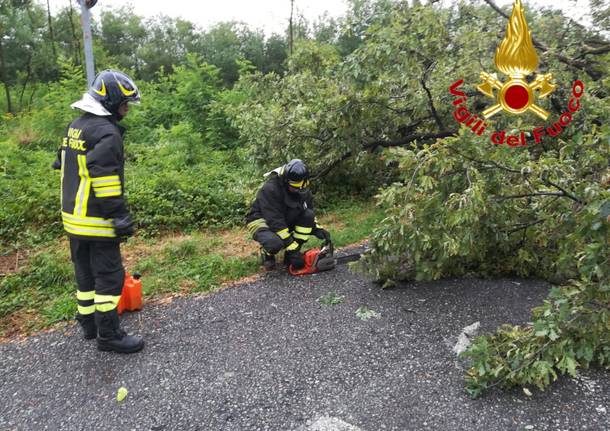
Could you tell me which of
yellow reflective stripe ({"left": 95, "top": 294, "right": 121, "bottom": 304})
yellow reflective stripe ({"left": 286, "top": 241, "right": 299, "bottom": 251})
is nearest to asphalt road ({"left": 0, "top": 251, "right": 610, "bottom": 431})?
yellow reflective stripe ({"left": 95, "top": 294, "right": 121, "bottom": 304})

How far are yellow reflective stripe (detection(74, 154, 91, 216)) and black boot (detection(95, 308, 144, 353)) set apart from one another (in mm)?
731

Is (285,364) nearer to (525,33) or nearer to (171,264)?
(171,264)

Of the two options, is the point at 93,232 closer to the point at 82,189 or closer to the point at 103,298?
the point at 82,189

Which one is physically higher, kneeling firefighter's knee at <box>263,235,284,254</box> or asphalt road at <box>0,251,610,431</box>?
kneeling firefighter's knee at <box>263,235,284,254</box>

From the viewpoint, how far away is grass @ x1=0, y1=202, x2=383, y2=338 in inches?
161

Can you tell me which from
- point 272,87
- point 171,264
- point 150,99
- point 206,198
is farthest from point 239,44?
point 171,264

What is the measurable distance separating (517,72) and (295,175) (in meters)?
2.17

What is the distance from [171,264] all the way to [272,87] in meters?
4.32

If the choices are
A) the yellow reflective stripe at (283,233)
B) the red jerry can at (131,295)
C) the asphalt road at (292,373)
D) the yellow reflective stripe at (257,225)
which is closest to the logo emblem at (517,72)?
the asphalt road at (292,373)

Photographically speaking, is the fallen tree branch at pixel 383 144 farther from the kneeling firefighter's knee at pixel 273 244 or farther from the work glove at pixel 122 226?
the work glove at pixel 122 226

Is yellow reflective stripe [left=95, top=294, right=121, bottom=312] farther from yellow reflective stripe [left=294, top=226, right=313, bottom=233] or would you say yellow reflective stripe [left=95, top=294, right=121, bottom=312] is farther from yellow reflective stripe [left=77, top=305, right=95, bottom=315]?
yellow reflective stripe [left=294, top=226, right=313, bottom=233]

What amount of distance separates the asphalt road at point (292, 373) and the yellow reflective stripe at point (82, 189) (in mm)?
1048

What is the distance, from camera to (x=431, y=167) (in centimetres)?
401

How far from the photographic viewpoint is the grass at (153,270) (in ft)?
13.4
